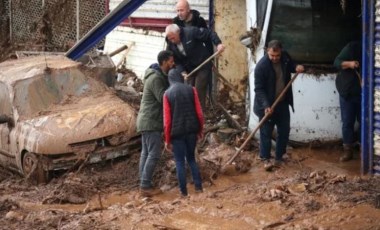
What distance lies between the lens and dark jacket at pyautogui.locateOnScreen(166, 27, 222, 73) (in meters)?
9.27

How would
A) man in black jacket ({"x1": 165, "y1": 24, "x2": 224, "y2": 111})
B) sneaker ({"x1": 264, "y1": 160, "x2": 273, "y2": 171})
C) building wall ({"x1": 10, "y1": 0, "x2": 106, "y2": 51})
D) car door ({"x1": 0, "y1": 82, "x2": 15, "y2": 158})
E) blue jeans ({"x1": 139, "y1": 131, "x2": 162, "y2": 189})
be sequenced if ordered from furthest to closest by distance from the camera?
building wall ({"x1": 10, "y1": 0, "x2": 106, "y2": 51}) → man in black jacket ({"x1": 165, "y1": 24, "x2": 224, "y2": 111}) → car door ({"x1": 0, "y1": 82, "x2": 15, "y2": 158}) → sneaker ({"x1": 264, "y1": 160, "x2": 273, "y2": 171}) → blue jeans ({"x1": 139, "y1": 131, "x2": 162, "y2": 189})

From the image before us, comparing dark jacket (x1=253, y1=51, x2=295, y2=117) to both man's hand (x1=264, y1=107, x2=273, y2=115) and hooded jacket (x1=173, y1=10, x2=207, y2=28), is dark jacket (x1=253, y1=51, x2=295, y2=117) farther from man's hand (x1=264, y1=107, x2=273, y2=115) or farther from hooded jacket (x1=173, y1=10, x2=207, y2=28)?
hooded jacket (x1=173, y1=10, x2=207, y2=28)

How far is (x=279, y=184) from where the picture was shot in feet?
22.5

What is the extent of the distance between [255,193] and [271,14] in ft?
10.7

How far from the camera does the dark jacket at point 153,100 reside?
748 centimetres

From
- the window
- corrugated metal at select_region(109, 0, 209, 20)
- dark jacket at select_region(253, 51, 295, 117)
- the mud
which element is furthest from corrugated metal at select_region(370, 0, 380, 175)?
corrugated metal at select_region(109, 0, 209, 20)

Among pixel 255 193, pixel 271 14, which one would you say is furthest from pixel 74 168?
pixel 271 14

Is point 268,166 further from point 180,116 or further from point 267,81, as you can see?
point 180,116

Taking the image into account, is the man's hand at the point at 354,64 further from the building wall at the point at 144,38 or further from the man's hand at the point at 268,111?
the building wall at the point at 144,38

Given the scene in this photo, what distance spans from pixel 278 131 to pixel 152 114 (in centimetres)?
190

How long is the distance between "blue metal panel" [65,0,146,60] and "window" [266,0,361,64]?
2346mm

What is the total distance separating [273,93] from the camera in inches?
327

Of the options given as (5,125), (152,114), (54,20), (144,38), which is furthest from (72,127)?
(54,20)

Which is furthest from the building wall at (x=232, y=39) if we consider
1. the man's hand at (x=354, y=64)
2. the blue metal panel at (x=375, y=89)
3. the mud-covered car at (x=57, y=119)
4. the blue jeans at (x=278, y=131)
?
the blue metal panel at (x=375, y=89)
